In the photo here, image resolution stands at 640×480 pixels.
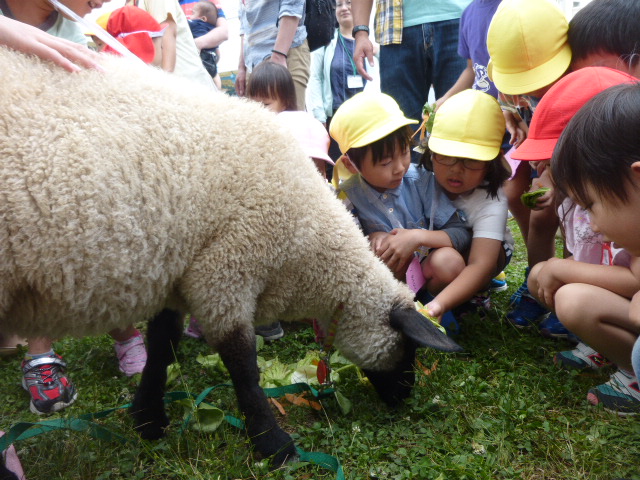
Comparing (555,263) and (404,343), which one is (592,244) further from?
(404,343)

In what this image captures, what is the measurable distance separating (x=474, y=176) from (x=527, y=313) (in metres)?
0.82

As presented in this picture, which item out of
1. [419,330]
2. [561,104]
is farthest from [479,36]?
[419,330]

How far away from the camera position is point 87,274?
1.65 meters

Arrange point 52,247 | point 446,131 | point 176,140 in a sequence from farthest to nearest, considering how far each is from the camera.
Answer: point 446,131, point 176,140, point 52,247

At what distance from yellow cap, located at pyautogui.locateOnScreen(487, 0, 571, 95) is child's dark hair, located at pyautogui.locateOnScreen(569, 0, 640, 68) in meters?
0.08

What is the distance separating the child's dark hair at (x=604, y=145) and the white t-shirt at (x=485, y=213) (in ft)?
3.68

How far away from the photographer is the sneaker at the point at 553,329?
2.85 meters

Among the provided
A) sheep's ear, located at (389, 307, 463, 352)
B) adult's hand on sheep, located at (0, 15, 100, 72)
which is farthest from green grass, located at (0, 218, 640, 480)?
adult's hand on sheep, located at (0, 15, 100, 72)

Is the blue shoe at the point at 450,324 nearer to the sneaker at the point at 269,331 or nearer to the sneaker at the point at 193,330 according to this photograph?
the sneaker at the point at 269,331

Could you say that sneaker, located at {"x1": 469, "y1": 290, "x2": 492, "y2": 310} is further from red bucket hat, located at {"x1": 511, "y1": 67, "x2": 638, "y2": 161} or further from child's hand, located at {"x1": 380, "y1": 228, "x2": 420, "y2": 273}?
red bucket hat, located at {"x1": 511, "y1": 67, "x2": 638, "y2": 161}

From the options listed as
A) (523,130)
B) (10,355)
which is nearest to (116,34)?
(10,355)

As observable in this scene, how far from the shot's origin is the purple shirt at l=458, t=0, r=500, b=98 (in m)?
3.34

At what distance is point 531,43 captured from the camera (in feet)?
8.34

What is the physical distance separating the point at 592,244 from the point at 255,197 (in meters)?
1.52
